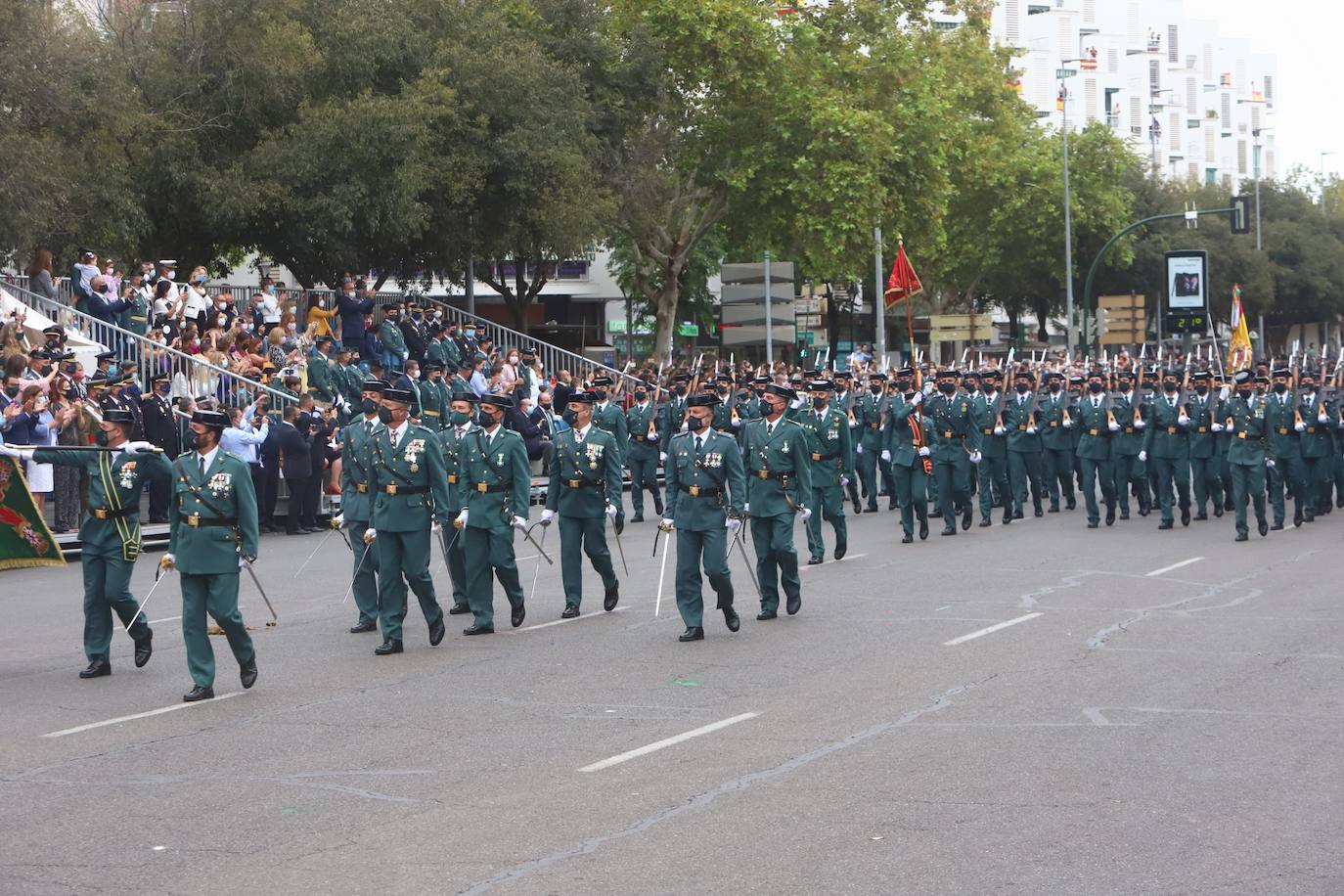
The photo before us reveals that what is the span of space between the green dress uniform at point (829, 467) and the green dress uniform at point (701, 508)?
5.48 metres

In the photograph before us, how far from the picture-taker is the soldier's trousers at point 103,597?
40.1 feet

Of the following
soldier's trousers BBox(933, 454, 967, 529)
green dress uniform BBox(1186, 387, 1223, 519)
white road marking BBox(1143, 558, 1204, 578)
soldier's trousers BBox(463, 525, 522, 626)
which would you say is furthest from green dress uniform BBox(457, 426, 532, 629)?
green dress uniform BBox(1186, 387, 1223, 519)

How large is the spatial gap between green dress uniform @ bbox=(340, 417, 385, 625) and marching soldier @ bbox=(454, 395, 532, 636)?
761 millimetres

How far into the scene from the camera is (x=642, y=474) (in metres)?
25.6

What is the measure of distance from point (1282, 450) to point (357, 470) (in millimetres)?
13519

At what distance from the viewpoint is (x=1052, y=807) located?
8.24 m

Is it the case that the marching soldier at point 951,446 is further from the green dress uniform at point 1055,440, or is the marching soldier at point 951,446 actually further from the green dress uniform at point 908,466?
the green dress uniform at point 1055,440

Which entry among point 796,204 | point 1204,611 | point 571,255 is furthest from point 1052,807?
point 796,204

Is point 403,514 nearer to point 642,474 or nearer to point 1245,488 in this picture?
point 1245,488

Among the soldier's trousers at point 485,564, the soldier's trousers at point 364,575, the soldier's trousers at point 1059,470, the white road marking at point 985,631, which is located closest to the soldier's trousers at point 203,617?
the soldier's trousers at point 364,575

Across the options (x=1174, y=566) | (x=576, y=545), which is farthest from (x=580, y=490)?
(x=1174, y=566)

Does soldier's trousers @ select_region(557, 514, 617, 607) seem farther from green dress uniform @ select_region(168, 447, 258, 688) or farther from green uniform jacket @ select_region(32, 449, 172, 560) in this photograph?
green uniform jacket @ select_region(32, 449, 172, 560)

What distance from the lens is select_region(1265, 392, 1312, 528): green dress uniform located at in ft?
73.3

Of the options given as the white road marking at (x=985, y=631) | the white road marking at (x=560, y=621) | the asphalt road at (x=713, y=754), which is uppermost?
the white road marking at (x=560, y=621)
